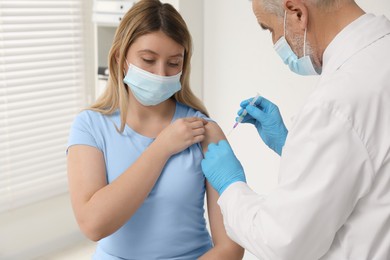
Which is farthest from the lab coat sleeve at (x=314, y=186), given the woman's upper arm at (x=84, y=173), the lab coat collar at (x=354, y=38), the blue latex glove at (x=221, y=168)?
the woman's upper arm at (x=84, y=173)

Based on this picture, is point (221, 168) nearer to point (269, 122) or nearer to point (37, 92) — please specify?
point (269, 122)

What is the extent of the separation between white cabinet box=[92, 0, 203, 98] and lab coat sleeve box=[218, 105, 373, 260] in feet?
5.62

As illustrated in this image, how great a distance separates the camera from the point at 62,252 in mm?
2979

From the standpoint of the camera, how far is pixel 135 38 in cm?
160

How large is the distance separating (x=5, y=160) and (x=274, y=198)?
6.50 feet

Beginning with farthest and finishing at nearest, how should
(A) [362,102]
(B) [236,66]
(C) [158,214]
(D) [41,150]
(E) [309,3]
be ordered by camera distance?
(D) [41,150] → (B) [236,66] → (C) [158,214] → (E) [309,3] → (A) [362,102]

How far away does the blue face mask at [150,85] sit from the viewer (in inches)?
62.6

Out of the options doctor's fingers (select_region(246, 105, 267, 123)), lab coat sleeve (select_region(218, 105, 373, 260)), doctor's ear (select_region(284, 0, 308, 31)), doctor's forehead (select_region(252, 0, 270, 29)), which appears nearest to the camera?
lab coat sleeve (select_region(218, 105, 373, 260))

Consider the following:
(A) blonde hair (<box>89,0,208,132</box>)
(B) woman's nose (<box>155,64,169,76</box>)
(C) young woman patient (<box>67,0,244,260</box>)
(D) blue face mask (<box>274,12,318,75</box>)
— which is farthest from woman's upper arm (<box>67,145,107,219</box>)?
(D) blue face mask (<box>274,12,318,75</box>)

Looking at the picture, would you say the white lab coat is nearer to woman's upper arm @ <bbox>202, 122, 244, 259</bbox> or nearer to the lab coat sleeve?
the lab coat sleeve

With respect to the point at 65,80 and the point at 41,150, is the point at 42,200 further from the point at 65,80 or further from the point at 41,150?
the point at 65,80

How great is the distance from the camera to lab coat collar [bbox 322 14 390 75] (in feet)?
3.77

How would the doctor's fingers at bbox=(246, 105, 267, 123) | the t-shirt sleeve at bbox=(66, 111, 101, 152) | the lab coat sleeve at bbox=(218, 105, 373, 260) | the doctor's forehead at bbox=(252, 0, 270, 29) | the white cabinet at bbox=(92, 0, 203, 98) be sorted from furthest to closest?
the white cabinet at bbox=(92, 0, 203, 98), the doctor's fingers at bbox=(246, 105, 267, 123), the t-shirt sleeve at bbox=(66, 111, 101, 152), the doctor's forehead at bbox=(252, 0, 270, 29), the lab coat sleeve at bbox=(218, 105, 373, 260)

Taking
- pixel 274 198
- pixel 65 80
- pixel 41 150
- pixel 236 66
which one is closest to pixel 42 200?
pixel 41 150
